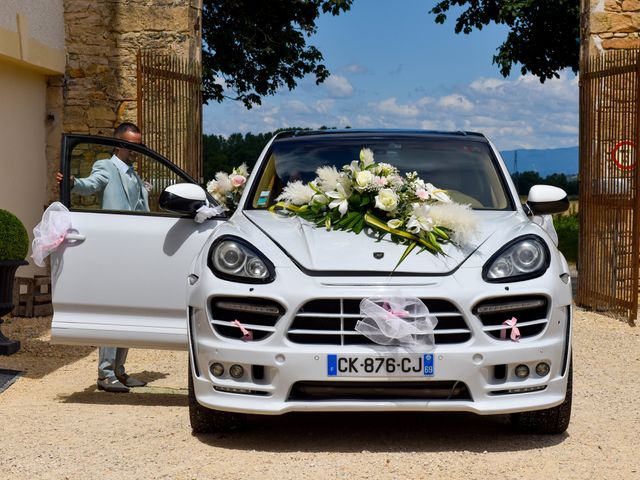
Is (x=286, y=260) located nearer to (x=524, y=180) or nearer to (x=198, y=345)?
(x=198, y=345)

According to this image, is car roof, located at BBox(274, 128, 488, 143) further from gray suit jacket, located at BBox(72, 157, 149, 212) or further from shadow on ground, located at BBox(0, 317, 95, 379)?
shadow on ground, located at BBox(0, 317, 95, 379)

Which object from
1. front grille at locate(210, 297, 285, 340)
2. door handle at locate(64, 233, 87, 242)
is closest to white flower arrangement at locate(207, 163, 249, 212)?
door handle at locate(64, 233, 87, 242)

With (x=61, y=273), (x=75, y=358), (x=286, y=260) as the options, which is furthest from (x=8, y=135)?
(x=286, y=260)

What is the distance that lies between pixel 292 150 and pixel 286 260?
153 cm

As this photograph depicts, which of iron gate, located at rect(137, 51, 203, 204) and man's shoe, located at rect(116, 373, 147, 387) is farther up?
iron gate, located at rect(137, 51, 203, 204)

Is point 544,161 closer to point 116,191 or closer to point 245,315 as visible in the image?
point 116,191

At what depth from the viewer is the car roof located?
6.97 metres

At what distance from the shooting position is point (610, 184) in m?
12.3

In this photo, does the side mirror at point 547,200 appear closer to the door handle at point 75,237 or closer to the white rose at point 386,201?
the white rose at point 386,201

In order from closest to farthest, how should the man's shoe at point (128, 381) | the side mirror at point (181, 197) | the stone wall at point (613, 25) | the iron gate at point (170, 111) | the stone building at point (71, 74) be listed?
the side mirror at point (181, 197)
the man's shoe at point (128, 381)
the iron gate at point (170, 111)
the stone wall at point (613, 25)
the stone building at point (71, 74)

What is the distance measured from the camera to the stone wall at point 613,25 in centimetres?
1270

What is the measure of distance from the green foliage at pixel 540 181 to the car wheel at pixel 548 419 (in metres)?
32.6

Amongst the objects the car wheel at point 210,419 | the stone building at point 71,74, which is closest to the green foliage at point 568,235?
the stone building at point 71,74

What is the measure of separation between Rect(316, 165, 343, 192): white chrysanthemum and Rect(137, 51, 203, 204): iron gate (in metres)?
5.79
